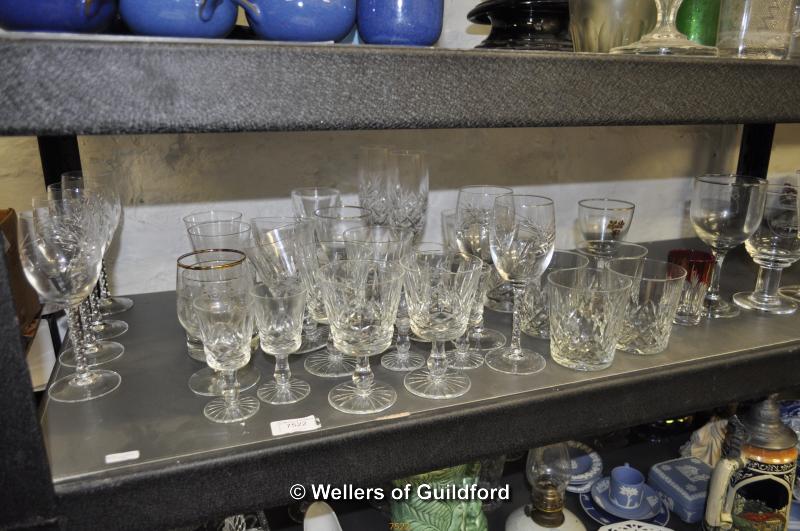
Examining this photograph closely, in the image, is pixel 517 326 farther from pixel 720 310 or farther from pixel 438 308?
pixel 720 310

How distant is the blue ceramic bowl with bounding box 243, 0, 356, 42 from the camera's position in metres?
0.65

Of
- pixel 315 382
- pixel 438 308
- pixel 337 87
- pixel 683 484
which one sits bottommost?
pixel 683 484

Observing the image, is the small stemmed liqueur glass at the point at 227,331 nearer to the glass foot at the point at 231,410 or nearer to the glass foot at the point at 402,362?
the glass foot at the point at 231,410

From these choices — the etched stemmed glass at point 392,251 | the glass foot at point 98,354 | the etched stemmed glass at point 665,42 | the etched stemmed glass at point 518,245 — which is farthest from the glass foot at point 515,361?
the glass foot at point 98,354

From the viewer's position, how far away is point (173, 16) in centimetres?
62

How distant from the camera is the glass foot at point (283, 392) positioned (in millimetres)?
772

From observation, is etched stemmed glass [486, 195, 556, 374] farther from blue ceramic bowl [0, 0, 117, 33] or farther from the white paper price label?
blue ceramic bowl [0, 0, 117, 33]

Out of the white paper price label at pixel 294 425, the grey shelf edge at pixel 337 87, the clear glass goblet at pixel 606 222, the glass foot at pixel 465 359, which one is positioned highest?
the grey shelf edge at pixel 337 87

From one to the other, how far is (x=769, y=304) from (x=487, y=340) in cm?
52

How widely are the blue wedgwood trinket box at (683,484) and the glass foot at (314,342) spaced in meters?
0.73

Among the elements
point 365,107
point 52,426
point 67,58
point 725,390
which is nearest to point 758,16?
point 725,390

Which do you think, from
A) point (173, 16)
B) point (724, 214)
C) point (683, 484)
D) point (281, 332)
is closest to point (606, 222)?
point (724, 214)

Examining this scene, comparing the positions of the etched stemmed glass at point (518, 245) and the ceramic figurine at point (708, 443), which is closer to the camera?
the etched stemmed glass at point (518, 245)

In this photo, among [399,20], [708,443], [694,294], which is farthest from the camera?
[708,443]
